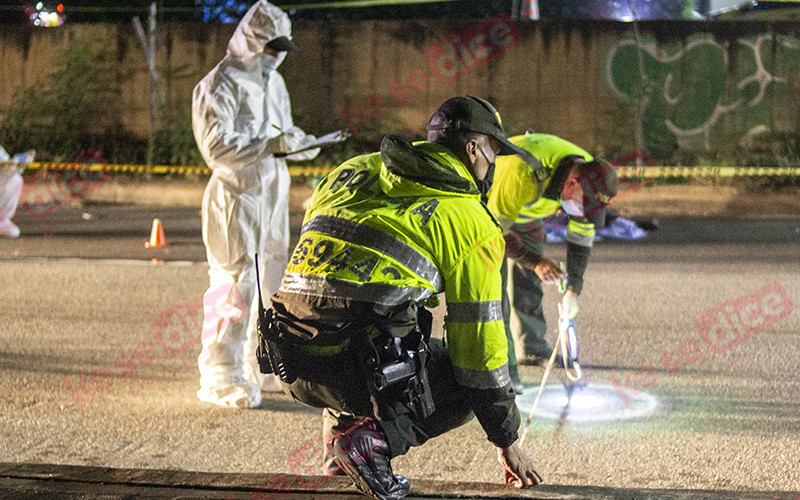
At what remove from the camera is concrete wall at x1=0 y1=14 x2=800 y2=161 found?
15.7m

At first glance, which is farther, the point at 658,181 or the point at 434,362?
the point at 658,181

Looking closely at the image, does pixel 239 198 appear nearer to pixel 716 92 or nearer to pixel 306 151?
pixel 306 151

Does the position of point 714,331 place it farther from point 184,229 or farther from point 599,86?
point 599,86

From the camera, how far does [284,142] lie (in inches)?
198

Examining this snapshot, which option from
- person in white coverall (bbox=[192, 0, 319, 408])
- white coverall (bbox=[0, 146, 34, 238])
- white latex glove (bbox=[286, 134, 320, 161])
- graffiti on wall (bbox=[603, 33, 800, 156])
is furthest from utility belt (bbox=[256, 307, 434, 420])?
graffiti on wall (bbox=[603, 33, 800, 156])

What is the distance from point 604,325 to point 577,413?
201 cm

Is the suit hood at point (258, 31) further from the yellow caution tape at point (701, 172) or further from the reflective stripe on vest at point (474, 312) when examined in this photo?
the yellow caution tape at point (701, 172)

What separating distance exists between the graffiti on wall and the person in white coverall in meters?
11.4

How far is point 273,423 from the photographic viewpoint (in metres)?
4.87

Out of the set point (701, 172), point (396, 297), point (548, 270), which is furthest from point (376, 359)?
point (701, 172)

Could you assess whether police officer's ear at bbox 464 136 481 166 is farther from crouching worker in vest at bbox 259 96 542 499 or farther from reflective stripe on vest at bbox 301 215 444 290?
reflective stripe on vest at bbox 301 215 444 290

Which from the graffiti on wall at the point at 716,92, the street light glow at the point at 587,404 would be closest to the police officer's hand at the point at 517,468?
the street light glow at the point at 587,404

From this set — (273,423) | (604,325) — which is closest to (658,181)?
(604,325)

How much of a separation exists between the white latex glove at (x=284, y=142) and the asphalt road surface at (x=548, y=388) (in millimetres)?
1321
